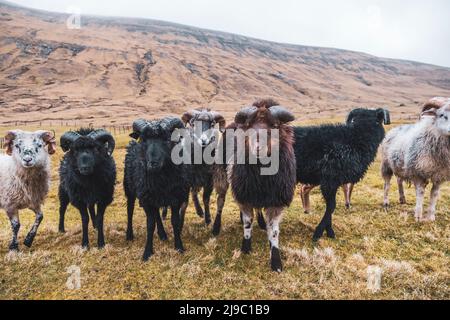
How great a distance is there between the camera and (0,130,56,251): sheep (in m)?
8.48

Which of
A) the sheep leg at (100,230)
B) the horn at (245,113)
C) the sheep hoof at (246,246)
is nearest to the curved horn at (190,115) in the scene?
the horn at (245,113)

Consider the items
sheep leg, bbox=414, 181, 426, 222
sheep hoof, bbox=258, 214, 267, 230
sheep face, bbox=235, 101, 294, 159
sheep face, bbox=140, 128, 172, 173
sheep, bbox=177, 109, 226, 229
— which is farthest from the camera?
sheep leg, bbox=414, 181, 426, 222

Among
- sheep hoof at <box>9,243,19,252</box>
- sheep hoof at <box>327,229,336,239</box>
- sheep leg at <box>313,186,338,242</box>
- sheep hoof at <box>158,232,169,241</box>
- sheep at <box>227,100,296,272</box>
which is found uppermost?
sheep at <box>227,100,296,272</box>

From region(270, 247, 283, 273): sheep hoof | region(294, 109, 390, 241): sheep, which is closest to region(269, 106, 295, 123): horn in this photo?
region(294, 109, 390, 241): sheep

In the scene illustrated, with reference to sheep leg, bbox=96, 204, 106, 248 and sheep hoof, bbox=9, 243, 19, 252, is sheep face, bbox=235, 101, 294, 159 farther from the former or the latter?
sheep hoof, bbox=9, 243, 19, 252

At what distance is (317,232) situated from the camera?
8695 millimetres

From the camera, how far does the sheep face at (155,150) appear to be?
294 inches

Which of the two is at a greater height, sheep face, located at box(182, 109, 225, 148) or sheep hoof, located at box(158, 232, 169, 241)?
sheep face, located at box(182, 109, 225, 148)

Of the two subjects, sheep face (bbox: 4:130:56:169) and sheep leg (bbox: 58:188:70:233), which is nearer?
sheep face (bbox: 4:130:56:169)

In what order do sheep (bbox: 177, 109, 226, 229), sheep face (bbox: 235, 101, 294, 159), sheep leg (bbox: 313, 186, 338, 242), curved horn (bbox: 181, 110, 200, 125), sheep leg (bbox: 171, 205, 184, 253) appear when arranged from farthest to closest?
curved horn (bbox: 181, 110, 200, 125), sheep (bbox: 177, 109, 226, 229), sheep leg (bbox: 313, 186, 338, 242), sheep leg (bbox: 171, 205, 184, 253), sheep face (bbox: 235, 101, 294, 159)

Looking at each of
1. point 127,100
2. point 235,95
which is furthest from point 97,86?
point 235,95

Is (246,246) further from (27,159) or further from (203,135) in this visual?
(27,159)

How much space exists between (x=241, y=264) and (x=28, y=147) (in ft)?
20.4

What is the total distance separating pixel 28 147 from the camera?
Answer: 8258 millimetres
